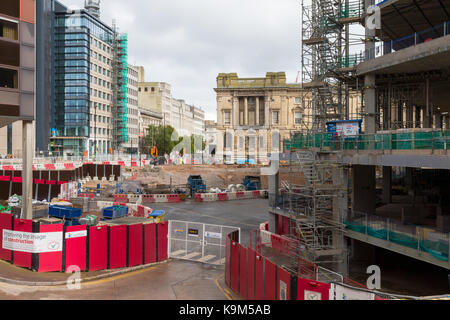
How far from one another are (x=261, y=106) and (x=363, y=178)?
228 ft

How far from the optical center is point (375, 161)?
1986 centimetres

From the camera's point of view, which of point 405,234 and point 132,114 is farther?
point 132,114

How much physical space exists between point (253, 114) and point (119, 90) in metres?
44.4

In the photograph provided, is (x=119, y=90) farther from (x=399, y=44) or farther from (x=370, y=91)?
(x=399, y=44)

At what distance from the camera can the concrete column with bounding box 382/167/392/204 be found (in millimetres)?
31500

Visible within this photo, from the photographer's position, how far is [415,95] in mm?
34281

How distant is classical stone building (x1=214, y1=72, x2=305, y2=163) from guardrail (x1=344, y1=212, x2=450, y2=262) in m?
71.3

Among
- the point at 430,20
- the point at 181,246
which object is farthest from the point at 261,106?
the point at 181,246

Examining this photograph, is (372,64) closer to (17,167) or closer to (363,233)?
(363,233)

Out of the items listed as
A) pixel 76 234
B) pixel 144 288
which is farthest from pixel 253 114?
pixel 144 288

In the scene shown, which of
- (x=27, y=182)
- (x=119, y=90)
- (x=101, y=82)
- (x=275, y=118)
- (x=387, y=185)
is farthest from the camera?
(x=119, y=90)

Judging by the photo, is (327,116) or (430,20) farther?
(327,116)

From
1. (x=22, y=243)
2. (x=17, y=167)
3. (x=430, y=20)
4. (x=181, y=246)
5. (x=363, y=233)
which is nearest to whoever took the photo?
(x=22, y=243)

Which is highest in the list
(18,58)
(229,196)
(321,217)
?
(18,58)
